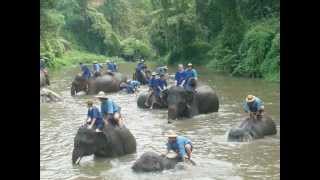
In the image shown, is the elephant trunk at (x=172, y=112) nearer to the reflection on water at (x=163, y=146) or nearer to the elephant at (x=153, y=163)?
the reflection on water at (x=163, y=146)

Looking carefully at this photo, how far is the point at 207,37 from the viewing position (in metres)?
44.6

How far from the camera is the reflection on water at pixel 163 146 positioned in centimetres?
1192

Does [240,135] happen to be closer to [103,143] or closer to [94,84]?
[103,143]

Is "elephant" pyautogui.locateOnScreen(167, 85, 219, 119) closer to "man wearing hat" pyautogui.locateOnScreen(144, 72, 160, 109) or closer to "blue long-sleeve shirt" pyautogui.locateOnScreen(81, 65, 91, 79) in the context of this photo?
"man wearing hat" pyautogui.locateOnScreen(144, 72, 160, 109)

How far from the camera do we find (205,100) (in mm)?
19281

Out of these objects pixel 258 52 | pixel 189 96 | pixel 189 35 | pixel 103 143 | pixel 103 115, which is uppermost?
pixel 189 35

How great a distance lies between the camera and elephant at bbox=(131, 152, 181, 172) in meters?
11.7

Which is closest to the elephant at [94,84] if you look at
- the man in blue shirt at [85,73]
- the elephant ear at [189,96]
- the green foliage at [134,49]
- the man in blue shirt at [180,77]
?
the man in blue shirt at [85,73]

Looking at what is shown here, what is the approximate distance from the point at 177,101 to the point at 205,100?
185 centimetres

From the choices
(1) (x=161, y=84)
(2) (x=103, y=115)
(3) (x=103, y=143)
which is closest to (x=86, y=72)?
(1) (x=161, y=84)

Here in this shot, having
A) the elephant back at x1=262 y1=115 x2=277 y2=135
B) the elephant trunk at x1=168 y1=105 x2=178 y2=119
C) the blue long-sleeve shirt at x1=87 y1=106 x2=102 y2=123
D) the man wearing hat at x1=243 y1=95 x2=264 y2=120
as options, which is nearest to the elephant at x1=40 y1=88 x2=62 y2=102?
the elephant trunk at x1=168 y1=105 x2=178 y2=119

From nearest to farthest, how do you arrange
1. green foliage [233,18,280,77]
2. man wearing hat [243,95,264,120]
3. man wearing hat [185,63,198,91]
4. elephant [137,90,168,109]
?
man wearing hat [243,95,264,120] < man wearing hat [185,63,198,91] < elephant [137,90,168,109] < green foliage [233,18,280,77]

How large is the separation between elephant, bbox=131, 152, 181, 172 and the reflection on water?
12 cm
